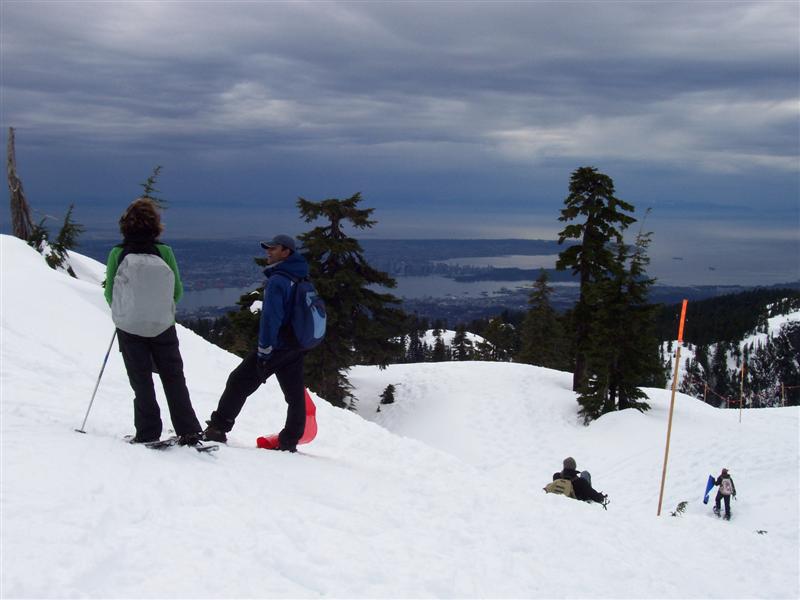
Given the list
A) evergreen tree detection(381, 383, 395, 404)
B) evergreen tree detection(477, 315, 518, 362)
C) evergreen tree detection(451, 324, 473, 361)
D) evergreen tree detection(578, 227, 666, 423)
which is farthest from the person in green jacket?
evergreen tree detection(451, 324, 473, 361)

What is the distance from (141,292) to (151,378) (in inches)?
32.8

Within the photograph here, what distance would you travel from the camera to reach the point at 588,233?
85.7ft

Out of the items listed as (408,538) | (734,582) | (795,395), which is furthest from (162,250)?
(795,395)

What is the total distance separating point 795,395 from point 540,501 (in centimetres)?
14256

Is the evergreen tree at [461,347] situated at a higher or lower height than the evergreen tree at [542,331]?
lower

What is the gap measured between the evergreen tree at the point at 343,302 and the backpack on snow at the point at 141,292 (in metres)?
18.2

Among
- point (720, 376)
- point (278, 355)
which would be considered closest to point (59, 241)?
point (278, 355)

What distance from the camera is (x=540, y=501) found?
7.92 m

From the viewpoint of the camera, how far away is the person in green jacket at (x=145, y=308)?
5609 mm

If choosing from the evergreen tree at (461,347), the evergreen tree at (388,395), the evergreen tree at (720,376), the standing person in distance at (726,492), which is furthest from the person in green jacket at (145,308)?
the evergreen tree at (720,376)

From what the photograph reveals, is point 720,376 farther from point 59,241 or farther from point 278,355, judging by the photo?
point 278,355

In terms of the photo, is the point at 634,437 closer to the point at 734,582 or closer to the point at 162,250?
the point at 734,582

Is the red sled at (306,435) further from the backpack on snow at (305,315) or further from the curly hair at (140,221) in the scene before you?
the curly hair at (140,221)

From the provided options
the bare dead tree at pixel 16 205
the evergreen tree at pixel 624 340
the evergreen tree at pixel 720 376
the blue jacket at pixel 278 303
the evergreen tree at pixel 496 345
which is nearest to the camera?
the blue jacket at pixel 278 303
